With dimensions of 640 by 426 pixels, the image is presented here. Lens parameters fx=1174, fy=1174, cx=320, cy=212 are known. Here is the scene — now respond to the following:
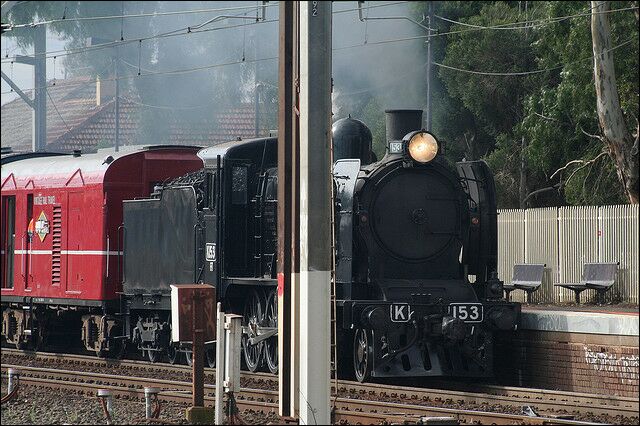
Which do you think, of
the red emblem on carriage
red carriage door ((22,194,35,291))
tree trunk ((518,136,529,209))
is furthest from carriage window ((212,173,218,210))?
tree trunk ((518,136,529,209))

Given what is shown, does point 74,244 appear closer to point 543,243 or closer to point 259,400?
point 259,400

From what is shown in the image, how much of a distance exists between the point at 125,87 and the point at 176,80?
684 cm

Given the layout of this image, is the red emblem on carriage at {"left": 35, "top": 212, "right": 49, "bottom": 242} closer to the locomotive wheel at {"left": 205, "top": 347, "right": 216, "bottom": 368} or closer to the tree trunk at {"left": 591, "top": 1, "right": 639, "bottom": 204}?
the locomotive wheel at {"left": 205, "top": 347, "right": 216, "bottom": 368}

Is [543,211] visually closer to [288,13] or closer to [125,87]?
[288,13]

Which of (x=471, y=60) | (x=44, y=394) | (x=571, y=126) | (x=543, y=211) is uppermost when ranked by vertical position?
(x=471, y=60)

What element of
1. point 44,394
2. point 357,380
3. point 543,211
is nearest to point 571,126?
point 543,211

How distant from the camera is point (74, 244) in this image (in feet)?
63.7

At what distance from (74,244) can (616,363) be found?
949cm

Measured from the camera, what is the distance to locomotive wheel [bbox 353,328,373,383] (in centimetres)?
1431

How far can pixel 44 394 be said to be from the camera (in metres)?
14.0

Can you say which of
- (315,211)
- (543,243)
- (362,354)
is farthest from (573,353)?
(543,243)

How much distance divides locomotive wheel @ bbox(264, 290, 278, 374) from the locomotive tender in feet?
0.08

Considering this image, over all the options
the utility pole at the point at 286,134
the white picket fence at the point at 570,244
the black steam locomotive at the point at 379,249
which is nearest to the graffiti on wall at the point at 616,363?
the black steam locomotive at the point at 379,249

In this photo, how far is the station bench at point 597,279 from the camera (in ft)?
74.8
